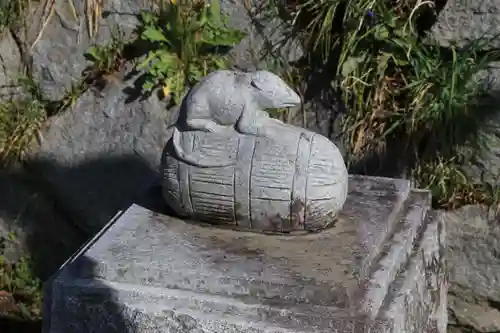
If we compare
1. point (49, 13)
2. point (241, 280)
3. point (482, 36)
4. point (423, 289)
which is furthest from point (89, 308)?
point (49, 13)

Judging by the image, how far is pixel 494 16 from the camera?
345 cm

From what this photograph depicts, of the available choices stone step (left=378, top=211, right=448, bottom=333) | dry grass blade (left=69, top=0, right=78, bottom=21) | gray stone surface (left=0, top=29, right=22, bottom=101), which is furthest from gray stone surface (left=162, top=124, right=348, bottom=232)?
gray stone surface (left=0, top=29, right=22, bottom=101)

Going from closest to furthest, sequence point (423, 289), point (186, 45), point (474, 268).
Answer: point (423, 289)
point (474, 268)
point (186, 45)

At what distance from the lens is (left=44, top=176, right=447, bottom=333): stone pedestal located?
2156mm

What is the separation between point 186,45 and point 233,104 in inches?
52.3

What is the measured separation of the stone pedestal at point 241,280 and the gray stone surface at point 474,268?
3.18 ft

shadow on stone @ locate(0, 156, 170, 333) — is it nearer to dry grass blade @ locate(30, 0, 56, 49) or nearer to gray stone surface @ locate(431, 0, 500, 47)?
dry grass blade @ locate(30, 0, 56, 49)

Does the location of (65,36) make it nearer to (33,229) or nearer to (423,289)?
(33,229)

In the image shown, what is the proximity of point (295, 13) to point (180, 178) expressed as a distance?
1449 mm

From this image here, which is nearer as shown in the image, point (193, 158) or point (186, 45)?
point (193, 158)

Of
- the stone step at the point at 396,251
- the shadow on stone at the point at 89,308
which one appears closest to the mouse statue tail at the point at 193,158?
the shadow on stone at the point at 89,308

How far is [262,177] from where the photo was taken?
2.40 m

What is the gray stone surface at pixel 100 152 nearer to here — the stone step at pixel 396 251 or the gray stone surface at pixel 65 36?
the gray stone surface at pixel 65 36

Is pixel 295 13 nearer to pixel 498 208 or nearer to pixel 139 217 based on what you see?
pixel 498 208
